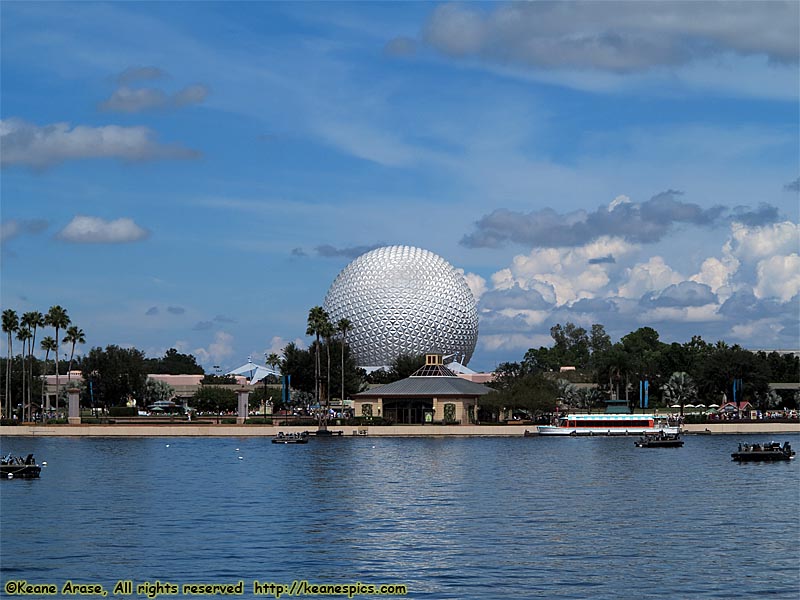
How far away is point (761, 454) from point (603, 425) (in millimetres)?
35234

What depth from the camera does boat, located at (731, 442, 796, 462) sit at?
79.6m

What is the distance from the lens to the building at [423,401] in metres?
122

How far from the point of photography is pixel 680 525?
149ft

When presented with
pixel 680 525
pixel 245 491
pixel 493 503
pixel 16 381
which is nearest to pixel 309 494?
pixel 245 491

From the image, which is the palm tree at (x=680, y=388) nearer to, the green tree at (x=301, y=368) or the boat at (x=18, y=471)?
the green tree at (x=301, y=368)

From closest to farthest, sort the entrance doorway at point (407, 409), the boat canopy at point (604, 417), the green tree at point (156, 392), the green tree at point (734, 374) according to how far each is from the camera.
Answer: the boat canopy at point (604, 417)
the entrance doorway at point (407, 409)
the green tree at point (734, 374)
the green tree at point (156, 392)

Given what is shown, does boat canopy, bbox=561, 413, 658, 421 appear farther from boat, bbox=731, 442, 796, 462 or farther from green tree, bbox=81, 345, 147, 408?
green tree, bbox=81, 345, 147, 408

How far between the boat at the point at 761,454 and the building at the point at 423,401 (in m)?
43.6

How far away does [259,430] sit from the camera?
110 meters

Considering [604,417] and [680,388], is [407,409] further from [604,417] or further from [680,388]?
[680,388]

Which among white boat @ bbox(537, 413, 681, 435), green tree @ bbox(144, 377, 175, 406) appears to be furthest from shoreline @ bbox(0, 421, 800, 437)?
green tree @ bbox(144, 377, 175, 406)

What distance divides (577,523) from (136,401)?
11757 cm

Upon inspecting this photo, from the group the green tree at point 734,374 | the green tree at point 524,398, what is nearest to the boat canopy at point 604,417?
the green tree at point 524,398

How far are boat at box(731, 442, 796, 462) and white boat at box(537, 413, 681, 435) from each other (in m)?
29.8
